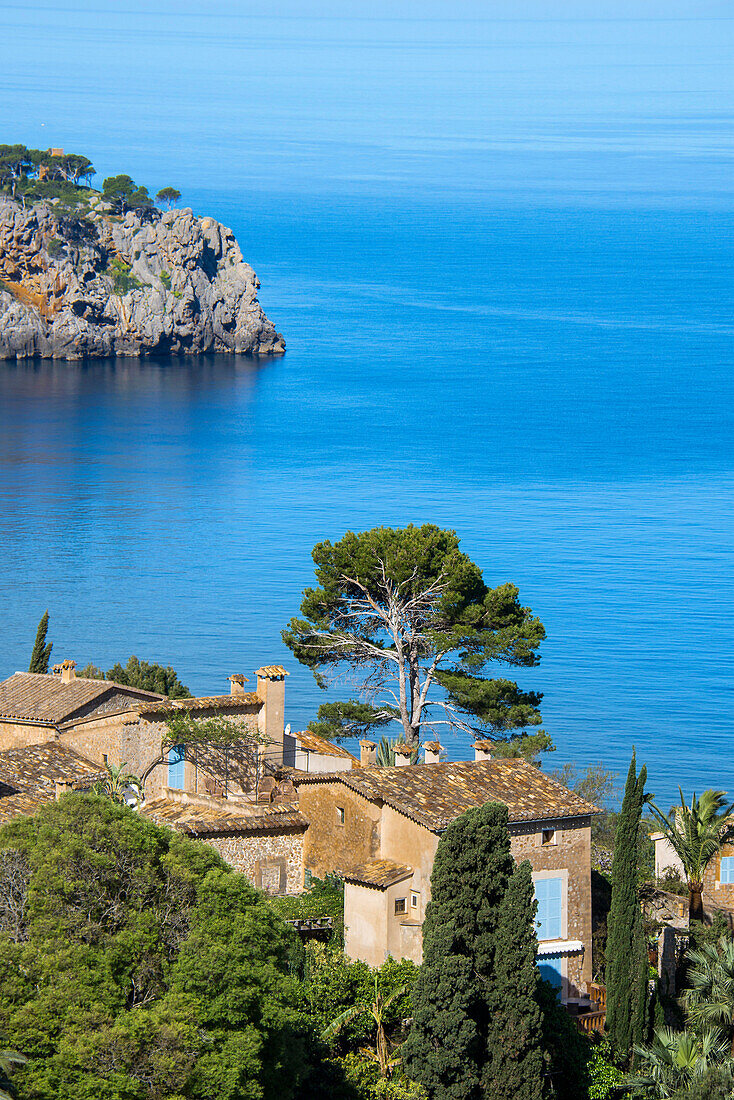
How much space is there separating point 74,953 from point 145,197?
184236 mm

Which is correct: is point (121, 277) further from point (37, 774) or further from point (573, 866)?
point (573, 866)

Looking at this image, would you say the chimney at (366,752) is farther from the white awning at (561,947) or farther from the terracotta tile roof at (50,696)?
the terracotta tile roof at (50,696)

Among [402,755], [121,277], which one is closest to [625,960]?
[402,755]

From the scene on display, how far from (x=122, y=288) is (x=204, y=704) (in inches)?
6120

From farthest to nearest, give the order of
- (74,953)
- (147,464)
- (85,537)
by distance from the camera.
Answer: (147,464)
(85,537)
(74,953)

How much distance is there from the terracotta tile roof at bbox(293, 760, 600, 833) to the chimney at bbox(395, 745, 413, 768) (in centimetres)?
189

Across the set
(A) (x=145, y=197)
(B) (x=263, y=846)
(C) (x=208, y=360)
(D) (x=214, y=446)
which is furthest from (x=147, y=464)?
(B) (x=263, y=846)

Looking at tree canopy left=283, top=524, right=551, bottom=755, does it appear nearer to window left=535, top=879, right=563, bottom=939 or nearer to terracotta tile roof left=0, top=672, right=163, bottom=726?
terracotta tile roof left=0, top=672, right=163, bottom=726

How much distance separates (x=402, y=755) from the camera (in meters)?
30.7

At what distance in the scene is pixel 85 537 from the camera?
99188 millimetres

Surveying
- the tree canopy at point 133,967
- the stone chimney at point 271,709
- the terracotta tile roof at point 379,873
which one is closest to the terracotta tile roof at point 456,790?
the terracotta tile roof at point 379,873

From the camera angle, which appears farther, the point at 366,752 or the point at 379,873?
the point at 366,752

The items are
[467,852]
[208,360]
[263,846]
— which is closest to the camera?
[467,852]

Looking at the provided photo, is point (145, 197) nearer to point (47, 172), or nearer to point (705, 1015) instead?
point (47, 172)
